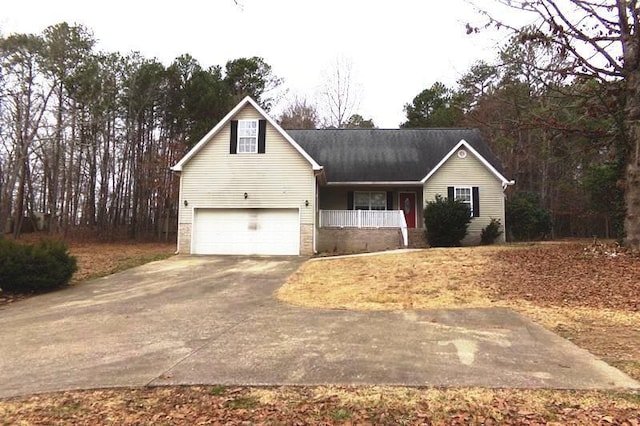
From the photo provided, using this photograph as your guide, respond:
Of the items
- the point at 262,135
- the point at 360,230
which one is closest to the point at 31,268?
the point at 262,135

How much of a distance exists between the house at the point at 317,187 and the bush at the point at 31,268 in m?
6.29

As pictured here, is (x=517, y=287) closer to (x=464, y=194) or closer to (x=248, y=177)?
(x=464, y=194)

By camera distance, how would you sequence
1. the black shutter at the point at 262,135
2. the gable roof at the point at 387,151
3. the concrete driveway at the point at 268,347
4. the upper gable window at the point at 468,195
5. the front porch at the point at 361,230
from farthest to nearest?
the gable roof at the point at 387,151 → the upper gable window at the point at 468,195 → the front porch at the point at 361,230 → the black shutter at the point at 262,135 → the concrete driveway at the point at 268,347

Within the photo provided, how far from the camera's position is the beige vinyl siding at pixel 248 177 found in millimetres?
17859

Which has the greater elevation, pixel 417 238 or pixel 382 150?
pixel 382 150

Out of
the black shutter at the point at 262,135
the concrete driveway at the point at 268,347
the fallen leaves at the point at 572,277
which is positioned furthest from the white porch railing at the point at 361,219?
the concrete driveway at the point at 268,347

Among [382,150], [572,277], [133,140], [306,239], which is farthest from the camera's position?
[133,140]

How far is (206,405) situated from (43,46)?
2645 cm

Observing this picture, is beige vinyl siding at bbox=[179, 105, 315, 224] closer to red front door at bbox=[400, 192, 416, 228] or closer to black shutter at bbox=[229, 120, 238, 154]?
black shutter at bbox=[229, 120, 238, 154]

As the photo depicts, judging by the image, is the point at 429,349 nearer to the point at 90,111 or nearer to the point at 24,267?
the point at 24,267

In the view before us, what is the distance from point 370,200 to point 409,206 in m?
1.87

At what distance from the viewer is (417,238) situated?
19766 mm

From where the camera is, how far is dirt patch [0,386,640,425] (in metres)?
3.74

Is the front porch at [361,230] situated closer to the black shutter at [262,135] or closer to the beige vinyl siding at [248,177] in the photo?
the beige vinyl siding at [248,177]
